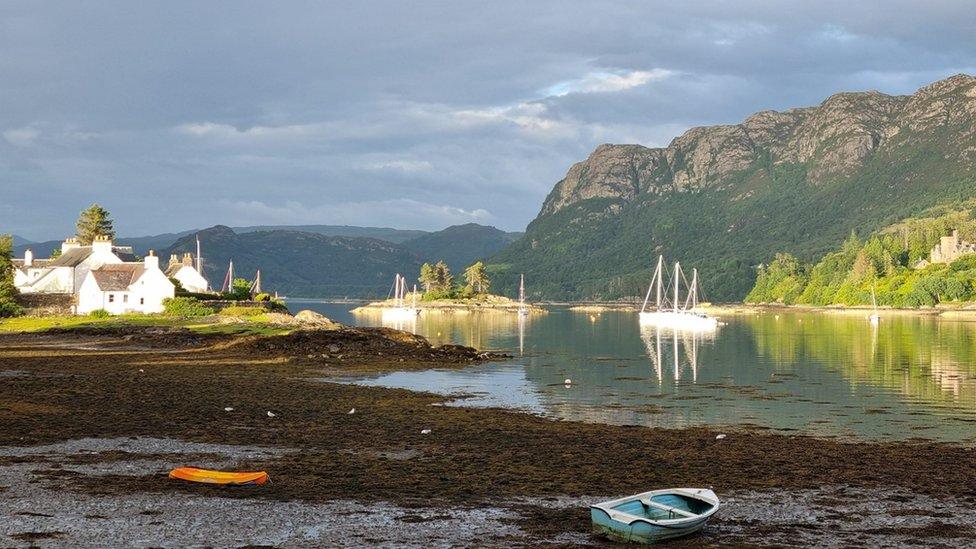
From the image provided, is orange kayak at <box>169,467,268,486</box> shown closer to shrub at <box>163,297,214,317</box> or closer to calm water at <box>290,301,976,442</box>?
calm water at <box>290,301,976,442</box>

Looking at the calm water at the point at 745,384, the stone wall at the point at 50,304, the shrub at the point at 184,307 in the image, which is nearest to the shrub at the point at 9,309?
the stone wall at the point at 50,304

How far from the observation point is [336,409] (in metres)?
39.2

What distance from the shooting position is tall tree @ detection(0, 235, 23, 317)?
93.4 meters

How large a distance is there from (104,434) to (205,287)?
91.8 meters

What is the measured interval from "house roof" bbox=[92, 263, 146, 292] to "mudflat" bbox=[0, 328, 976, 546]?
5436 centimetres

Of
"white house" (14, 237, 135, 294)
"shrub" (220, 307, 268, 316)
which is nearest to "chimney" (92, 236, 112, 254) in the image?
"white house" (14, 237, 135, 294)

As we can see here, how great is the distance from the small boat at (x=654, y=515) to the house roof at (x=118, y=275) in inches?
3394

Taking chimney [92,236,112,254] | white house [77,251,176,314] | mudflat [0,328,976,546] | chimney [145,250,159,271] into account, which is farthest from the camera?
chimney [92,236,112,254]

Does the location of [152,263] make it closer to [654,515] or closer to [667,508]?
[654,515]

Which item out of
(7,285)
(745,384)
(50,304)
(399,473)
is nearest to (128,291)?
(50,304)

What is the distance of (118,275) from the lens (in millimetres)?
99375

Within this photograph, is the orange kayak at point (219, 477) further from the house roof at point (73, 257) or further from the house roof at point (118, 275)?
the house roof at point (73, 257)

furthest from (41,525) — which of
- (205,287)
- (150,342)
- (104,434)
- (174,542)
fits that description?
(205,287)

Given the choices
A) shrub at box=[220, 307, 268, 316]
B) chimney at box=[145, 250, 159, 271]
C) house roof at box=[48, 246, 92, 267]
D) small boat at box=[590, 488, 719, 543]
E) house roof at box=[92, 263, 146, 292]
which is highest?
house roof at box=[48, 246, 92, 267]
